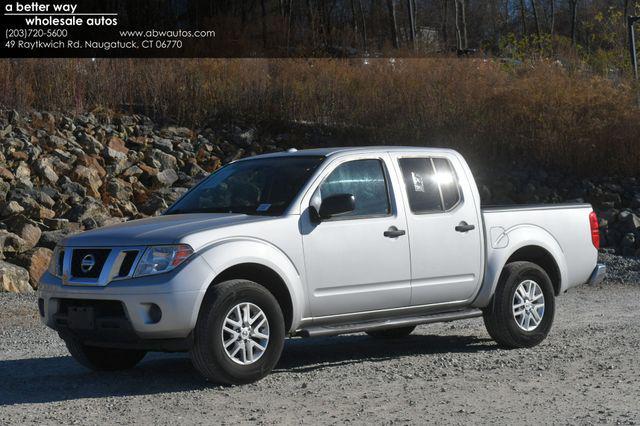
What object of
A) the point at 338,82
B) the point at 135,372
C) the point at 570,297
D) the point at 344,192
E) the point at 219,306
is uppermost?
the point at 338,82

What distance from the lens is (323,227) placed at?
26.8 feet

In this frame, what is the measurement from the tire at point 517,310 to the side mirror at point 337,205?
2107 millimetres

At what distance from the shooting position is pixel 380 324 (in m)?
8.50

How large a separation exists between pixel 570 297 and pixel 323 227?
28.1 ft

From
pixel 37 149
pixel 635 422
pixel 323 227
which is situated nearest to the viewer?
pixel 635 422

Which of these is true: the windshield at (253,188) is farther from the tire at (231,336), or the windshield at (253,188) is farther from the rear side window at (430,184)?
the rear side window at (430,184)

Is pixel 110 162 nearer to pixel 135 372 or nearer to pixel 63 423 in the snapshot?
pixel 135 372

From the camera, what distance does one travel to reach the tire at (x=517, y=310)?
944cm

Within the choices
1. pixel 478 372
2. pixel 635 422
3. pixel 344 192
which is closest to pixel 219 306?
pixel 344 192

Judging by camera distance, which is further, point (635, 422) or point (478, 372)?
point (478, 372)

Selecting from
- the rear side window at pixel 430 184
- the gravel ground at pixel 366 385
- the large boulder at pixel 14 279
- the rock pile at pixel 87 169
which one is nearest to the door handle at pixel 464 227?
the rear side window at pixel 430 184

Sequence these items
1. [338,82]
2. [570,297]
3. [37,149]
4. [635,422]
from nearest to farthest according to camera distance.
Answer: [635,422], [570,297], [37,149], [338,82]

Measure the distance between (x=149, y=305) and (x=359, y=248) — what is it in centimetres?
190

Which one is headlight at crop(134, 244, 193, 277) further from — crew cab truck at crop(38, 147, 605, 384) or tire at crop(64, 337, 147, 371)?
tire at crop(64, 337, 147, 371)
